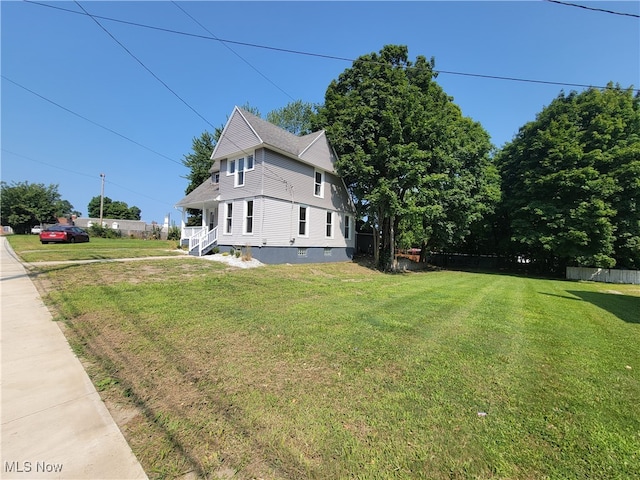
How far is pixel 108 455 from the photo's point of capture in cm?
229

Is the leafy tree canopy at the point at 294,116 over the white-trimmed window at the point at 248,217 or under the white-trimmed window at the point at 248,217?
over

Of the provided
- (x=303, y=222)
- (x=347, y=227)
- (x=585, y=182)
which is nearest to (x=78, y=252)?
(x=303, y=222)

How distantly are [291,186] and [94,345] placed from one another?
12885 mm

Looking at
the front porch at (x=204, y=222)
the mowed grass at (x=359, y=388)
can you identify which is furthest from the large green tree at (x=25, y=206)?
the mowed grass at (x=359, y=388)

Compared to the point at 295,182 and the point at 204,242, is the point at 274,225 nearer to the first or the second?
the point at 295,182

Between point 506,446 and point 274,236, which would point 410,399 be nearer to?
point 506,446

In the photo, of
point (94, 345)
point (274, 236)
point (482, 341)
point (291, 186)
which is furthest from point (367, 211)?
point (94, 345)

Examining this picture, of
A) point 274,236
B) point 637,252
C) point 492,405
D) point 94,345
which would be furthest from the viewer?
point 637,252

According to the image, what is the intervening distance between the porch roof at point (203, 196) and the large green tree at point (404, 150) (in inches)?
349

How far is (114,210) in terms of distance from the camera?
79125mm

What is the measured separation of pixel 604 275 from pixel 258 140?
2530 cm

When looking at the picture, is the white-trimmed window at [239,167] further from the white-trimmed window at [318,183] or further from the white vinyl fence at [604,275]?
the white vinyl fence at [604,275]

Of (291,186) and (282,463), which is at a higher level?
(291,186)

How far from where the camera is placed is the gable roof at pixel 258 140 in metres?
15.0
